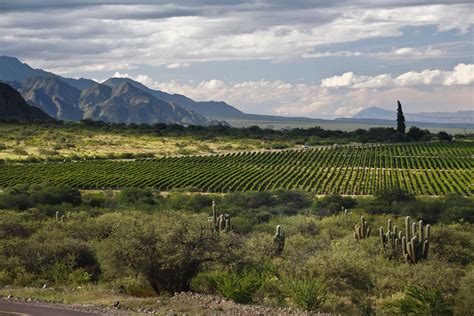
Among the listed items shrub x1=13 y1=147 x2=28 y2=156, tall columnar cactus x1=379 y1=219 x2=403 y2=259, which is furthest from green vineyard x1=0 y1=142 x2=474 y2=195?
tall columnar cactus x1=379 y1=219 x2=403 y2=259

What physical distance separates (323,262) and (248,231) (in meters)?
16.6

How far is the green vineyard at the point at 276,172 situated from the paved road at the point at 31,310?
54.4 metres

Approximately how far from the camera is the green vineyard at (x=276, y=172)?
76188 mm

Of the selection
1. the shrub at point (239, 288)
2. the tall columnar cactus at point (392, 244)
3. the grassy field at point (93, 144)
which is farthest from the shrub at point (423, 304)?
the grassy field at point (93, 144)

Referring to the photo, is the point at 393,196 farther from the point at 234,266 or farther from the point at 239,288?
the point at 239,288

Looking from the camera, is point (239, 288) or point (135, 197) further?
point (135, 197)

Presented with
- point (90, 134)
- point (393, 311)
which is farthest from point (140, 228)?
point (90, 134)

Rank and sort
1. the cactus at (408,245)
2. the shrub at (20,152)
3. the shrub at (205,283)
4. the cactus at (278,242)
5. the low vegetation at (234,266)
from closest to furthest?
the low vegetation at (234,266) → the shrub at (205,283) → the cactus at (408,245) → the cactus at (278,242) → the shrub at (20,152)

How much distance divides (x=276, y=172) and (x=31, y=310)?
75.8 m

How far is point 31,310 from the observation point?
59.9 ft

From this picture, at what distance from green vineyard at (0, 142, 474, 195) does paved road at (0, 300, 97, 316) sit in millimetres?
54423

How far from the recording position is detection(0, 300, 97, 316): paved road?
17766 millimetres

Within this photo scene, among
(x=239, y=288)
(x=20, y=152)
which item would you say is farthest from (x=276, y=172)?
(x=239, y=288)

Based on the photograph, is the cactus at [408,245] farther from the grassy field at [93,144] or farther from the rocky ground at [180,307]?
the grassy field at [93,144]
